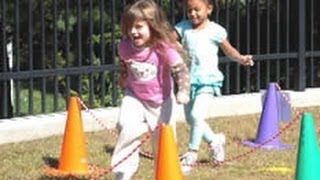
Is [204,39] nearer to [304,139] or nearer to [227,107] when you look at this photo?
[304,139]

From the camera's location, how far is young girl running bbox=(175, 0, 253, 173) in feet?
26.1

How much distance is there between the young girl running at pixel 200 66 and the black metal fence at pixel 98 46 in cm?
210

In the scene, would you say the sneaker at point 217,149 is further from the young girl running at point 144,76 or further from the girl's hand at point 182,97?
the girl's hand at point 182,97

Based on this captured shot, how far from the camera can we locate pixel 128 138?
680 centimetres

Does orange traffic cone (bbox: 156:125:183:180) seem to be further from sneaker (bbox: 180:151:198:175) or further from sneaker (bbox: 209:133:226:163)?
sneaker (bbox: 209:133:226:163)

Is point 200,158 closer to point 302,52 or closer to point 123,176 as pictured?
point 123,176

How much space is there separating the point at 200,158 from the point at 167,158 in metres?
2.26

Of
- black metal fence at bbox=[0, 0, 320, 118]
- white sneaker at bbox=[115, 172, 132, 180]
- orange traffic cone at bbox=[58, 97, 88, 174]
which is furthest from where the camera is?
black metal fence at bbox=[0, 0, 320, 118]

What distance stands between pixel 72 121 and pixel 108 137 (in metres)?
1.58

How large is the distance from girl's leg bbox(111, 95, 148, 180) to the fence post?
5.18 m

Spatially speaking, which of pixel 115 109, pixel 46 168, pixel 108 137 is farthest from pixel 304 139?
pixel 115 109

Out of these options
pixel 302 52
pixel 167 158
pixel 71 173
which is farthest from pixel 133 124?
pixel 302 52

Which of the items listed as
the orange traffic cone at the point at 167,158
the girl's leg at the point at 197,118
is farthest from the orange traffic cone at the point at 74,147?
the orange traffic cone at the point at 167,158

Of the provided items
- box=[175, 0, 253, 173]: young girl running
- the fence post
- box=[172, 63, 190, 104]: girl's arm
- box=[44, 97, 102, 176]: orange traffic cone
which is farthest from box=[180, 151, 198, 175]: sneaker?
the fence post
